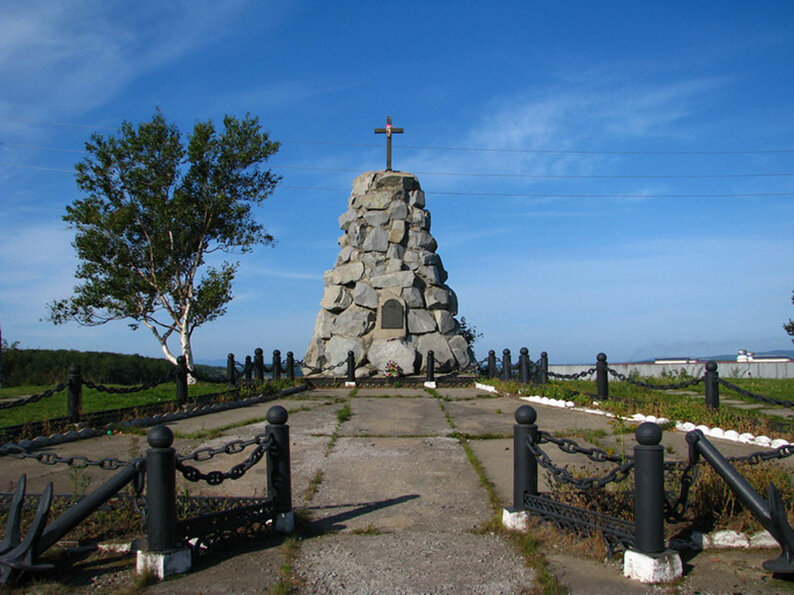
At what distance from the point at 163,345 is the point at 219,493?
16.3 m

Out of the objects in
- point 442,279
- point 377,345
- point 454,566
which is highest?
point 442,279

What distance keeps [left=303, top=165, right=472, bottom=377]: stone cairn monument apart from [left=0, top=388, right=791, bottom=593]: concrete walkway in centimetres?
888

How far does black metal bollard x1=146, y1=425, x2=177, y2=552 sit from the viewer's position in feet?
13.3

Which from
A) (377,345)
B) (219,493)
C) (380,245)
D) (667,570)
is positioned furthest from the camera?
(380,245)

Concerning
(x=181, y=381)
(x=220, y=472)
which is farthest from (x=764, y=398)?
(x=181, y=381)

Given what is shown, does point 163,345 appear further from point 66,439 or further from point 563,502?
point 563,502

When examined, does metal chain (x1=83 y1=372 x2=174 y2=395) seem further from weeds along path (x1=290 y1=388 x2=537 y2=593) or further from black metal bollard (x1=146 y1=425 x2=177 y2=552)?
black metal bollard (x1=146 y1=425 x2=177 y2=552)

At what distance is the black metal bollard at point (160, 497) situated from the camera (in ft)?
13.3

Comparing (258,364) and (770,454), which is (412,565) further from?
(258,364)

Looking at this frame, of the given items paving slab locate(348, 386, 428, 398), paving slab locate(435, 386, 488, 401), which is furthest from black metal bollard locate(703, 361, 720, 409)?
paving slab locate(348, 386, 428, 398)

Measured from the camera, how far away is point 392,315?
19.5 m

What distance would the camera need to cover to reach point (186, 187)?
2138 centimetres

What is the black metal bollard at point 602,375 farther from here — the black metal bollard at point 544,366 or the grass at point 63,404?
the grass at point 63,404

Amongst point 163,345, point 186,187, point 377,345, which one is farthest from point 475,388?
point 186,187
